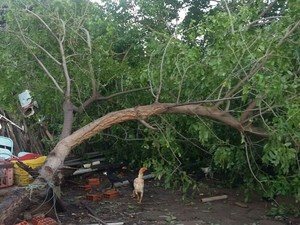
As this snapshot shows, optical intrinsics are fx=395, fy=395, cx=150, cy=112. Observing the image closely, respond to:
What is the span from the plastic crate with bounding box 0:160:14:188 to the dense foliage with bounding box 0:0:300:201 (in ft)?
4.07

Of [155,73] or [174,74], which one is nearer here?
[174,74]

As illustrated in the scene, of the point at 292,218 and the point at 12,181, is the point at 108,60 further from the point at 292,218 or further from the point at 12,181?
the point at 292,218

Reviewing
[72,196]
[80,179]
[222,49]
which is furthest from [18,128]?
[222,49]

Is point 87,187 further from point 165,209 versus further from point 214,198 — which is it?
point 214,198

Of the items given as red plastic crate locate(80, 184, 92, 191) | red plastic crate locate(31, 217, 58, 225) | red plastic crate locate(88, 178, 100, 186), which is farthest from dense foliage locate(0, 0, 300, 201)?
red plastic crate locate(31, 217, 58, 225)

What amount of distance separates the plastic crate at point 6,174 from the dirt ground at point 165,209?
2.57ft

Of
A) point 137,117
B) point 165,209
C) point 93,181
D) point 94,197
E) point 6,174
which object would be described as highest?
point 137,117

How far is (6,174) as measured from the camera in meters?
5.11

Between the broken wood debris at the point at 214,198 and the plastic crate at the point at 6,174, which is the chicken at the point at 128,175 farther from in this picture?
the plastic crate at the point at 6,174

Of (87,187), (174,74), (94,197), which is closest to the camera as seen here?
(174,74)

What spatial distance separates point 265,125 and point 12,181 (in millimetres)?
3286

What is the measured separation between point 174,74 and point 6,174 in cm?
252

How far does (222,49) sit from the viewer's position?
464 cm

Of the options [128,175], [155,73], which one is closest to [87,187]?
[128,175]
